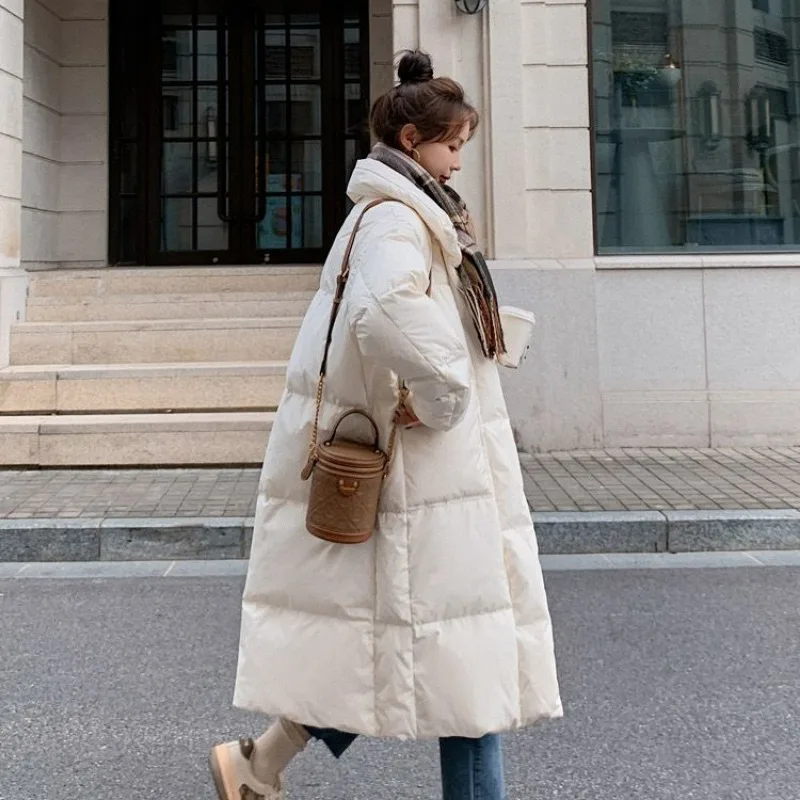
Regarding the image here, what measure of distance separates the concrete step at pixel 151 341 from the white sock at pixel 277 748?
5.99m

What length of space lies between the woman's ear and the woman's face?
0.02m

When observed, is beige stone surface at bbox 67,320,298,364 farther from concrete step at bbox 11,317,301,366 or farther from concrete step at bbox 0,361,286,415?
concrete step at bbox 0,361,286,415

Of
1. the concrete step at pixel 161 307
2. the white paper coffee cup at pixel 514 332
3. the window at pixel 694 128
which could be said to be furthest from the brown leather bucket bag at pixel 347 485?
the window at pixel 694 128

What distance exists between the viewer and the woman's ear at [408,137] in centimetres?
221

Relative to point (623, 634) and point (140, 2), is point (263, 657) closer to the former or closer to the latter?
point (623, 634)

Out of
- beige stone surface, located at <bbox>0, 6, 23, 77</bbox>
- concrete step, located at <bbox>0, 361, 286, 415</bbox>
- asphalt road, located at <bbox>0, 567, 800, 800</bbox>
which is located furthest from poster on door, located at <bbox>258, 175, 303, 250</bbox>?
asphalt road, located at <bbox>0, 567, 800, 800</bbox>

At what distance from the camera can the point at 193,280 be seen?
920 centimetres

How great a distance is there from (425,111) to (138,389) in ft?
20.0

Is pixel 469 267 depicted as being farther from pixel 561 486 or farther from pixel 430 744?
pixel 561 486

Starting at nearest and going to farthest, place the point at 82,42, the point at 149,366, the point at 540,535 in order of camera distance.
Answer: the point at 540,535, the point at 149,366, the point at 82,42

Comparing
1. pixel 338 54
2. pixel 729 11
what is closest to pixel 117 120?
pixel 338 54

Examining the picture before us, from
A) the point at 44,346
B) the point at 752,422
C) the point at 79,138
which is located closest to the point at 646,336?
the point at 752,422

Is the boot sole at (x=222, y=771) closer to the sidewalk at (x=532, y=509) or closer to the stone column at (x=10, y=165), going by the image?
the sidewalk at (x=532, y=509)

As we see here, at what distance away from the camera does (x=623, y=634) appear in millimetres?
4141
